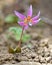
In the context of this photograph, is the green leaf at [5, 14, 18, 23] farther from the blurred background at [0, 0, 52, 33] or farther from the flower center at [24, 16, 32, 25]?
the flower center at [24, 16, 32, 25]

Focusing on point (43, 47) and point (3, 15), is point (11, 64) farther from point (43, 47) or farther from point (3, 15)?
point (3, 15)

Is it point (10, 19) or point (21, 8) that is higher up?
point (21, 8)

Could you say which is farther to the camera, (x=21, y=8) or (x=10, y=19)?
(x=21, y=8)

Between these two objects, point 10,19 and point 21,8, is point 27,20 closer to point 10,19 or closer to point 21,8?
point 10,19

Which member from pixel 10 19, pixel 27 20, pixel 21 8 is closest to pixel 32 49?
pixel 27 20

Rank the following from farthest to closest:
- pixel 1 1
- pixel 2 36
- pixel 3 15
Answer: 1. pixel 1 1
2. pixel 3 15
3. pixel 2 36

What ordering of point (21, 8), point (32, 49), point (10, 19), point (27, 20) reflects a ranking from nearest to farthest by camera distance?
1. point (27, 20)
2. point (32, 49)
3. point (10, 19)
4. point (21, 8)

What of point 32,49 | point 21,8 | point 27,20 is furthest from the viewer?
point 21,8

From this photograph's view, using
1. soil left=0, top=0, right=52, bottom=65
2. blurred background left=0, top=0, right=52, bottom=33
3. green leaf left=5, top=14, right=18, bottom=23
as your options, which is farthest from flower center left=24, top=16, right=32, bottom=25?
green leaf left=5, top=14, right=18, bottom=23

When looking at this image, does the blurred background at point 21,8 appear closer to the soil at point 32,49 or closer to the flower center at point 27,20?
the soil at point 32,49

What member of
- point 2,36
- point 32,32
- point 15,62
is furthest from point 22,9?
point 15,62

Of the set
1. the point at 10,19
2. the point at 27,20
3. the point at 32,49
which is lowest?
the point at 32,49
